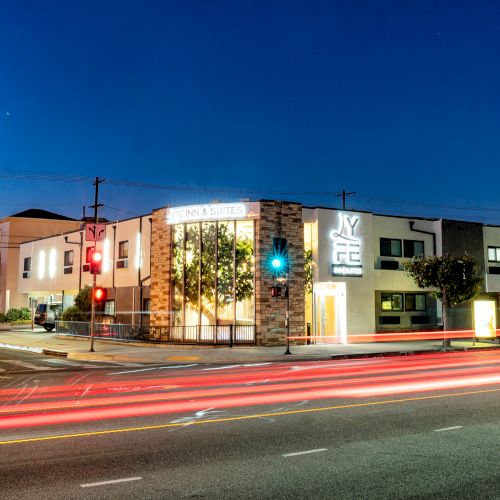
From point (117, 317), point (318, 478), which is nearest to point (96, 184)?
point (117, 317)

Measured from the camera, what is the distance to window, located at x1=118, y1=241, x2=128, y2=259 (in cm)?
3598

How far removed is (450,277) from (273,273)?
27.3 ft

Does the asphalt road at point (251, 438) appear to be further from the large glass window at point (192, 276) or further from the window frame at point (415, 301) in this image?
the window frame at point (415, 301)

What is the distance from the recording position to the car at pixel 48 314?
135ft

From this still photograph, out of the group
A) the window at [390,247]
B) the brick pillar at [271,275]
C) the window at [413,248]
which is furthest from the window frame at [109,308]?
the window at [413,248]

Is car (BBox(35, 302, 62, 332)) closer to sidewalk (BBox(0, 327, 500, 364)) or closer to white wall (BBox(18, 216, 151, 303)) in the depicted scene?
white wall (BBox(18, 216, 151, 303))

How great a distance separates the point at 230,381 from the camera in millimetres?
15438

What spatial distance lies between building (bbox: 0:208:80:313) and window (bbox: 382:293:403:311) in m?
34.3

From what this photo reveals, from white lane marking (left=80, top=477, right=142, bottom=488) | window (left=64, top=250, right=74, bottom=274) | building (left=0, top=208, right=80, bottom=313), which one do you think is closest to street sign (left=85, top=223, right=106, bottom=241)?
window (left=64, top=250, right=74, bottom=274)

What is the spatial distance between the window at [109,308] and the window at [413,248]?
1755cm

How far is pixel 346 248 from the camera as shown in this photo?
30.8m

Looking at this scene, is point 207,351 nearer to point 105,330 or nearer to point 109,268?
point 105,330

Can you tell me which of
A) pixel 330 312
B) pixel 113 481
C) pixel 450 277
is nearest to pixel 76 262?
pixel 330 312

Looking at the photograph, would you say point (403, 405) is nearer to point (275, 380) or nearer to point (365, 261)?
point (275, 380)
